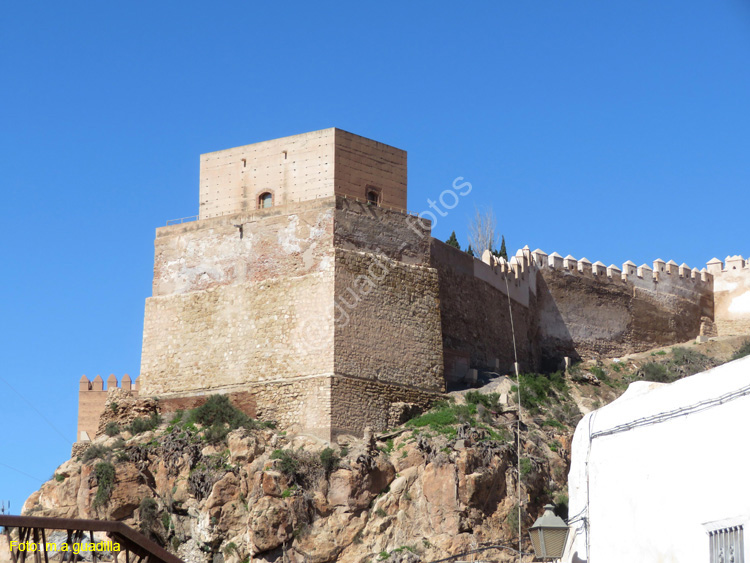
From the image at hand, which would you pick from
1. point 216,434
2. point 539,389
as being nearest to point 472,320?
point 539,389

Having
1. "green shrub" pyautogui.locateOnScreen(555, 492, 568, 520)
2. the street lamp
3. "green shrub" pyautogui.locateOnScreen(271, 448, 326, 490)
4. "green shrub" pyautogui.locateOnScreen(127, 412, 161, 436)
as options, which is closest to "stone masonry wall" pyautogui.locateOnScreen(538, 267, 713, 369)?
"green shrub" pyautogui.locateOnScreen(555, 492, 568, 520)

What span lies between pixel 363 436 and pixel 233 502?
3.17 metres

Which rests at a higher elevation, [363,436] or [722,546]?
[363,436]

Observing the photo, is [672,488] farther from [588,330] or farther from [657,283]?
[657,283]

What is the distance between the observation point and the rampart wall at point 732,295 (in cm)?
4091

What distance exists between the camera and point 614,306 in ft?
127

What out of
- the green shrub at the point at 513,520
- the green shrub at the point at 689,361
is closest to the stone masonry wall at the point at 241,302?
the green shrub at the point at 513,520

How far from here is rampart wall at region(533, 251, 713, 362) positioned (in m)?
37.2

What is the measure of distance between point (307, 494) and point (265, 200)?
769 cm

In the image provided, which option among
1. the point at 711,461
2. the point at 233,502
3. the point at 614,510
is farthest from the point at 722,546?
the point at 233,502

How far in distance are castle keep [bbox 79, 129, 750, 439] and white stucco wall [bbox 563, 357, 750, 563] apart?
551 inches

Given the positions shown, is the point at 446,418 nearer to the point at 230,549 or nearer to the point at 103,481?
the point at 230,549

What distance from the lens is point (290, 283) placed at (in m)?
29.2

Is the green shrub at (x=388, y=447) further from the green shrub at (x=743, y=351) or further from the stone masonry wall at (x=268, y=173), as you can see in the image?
the green shrub at (x=743, y=351)
